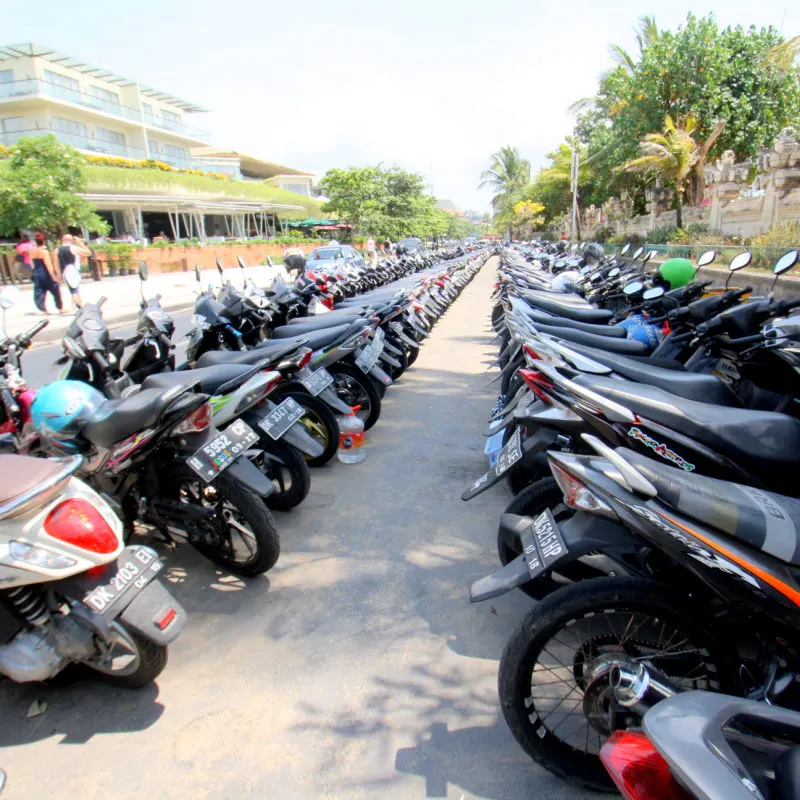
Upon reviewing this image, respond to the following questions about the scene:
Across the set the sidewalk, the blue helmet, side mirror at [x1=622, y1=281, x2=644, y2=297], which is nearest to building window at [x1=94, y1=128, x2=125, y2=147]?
the sidewalk

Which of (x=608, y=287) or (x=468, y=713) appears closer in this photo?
(x=468, y=713)

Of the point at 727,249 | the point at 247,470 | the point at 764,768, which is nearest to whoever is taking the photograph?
the point at 764,768

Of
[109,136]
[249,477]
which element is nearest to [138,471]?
[249,477]

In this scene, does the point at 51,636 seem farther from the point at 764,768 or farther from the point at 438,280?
the point at 438,280

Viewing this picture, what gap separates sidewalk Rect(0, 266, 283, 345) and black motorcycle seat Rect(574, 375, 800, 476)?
553cm

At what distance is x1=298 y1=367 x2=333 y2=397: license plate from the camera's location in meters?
3.73

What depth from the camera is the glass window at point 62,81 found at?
35.1 metres

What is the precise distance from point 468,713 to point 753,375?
1.96 meters

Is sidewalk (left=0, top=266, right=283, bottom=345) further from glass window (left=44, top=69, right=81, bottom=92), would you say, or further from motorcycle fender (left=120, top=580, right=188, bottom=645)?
glass window (left=44, top=69, right=81, bottom=92)

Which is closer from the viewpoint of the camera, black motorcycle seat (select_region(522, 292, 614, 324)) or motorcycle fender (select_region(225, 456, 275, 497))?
motorcycle fender (select_region(225, 456, 275, 497))

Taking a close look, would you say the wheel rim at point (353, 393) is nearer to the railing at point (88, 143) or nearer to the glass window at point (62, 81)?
the railing at point (88, 143)

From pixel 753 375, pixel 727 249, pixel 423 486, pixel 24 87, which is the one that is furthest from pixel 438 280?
pixel 24 87

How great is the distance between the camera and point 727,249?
7797 mm

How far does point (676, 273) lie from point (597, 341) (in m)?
2.02
